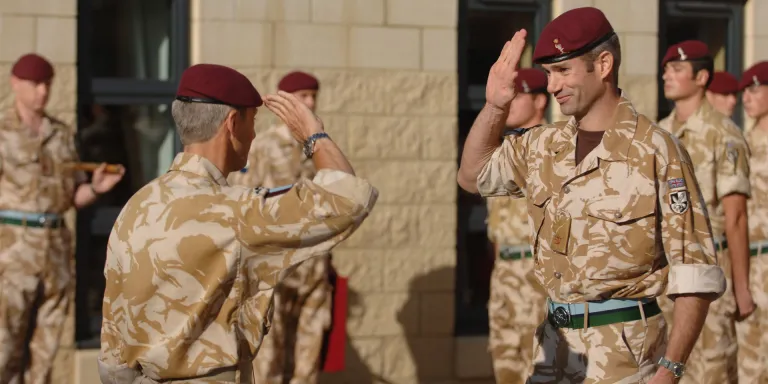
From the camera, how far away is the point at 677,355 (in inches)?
183

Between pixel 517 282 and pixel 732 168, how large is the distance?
1.58m

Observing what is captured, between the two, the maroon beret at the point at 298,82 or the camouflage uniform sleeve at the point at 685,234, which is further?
the maroon beret at the point at 298,82

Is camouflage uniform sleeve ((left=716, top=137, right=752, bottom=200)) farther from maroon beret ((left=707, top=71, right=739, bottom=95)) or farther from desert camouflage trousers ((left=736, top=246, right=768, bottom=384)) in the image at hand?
maroon beret ((left=707, top=71, right=739, bottom=95))

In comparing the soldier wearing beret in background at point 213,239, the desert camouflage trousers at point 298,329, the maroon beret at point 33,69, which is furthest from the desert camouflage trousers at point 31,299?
the soldier wearing beret in background at point 213,239

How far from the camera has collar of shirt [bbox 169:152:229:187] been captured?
4168mm

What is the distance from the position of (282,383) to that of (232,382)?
188 inches

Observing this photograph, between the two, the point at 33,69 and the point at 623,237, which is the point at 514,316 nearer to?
the point at 33,69

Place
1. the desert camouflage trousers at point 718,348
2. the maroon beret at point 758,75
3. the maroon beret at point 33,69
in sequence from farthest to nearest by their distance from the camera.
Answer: the maroon beret at point 758,75 → the maroon beret at point 33,69 → the desert camouflage trousers at point 718,348

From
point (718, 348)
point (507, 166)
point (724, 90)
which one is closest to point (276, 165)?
point (718, 348)

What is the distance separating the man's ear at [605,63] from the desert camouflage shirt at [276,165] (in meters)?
3.84

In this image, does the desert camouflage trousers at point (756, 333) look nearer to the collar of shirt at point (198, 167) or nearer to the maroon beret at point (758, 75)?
the maroon beret at point (758, 75)

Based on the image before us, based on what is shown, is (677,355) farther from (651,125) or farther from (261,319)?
(261,319)

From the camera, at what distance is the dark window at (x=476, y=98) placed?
996cm

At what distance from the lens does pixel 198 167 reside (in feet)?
13.7
